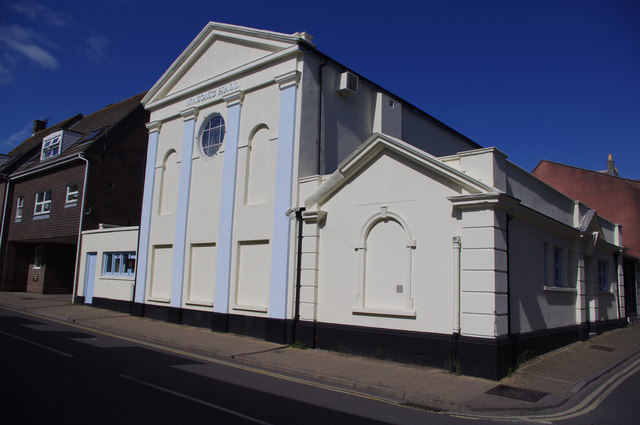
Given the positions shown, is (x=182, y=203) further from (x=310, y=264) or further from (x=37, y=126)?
(x=37, y=126)

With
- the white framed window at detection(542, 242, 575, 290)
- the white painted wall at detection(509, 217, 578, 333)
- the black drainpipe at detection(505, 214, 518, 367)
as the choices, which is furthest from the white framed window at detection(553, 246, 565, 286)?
the black drainpipe at detection(505, 214, 518, 367)

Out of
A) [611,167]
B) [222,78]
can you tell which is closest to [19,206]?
[222,78]

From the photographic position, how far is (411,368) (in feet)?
34.7

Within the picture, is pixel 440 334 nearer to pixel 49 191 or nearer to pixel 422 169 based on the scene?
pixel 422 169

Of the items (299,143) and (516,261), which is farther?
(299,143)

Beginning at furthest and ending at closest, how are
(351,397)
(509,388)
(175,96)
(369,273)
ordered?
(175,96) < (369,273) < (509,388) < (351,397)

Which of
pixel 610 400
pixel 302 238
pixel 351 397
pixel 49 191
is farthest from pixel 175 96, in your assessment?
pixel 610 400

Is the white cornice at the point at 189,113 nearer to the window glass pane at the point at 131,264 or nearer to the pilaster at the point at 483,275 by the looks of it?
the window glass pane at the point at 131,264

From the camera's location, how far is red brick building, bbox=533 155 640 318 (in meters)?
28.5

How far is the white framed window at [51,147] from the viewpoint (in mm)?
27672

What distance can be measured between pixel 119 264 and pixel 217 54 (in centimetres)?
1012

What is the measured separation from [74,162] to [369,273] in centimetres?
1927

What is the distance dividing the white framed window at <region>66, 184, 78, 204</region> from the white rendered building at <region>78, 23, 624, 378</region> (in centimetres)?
733

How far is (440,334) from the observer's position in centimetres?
1059
